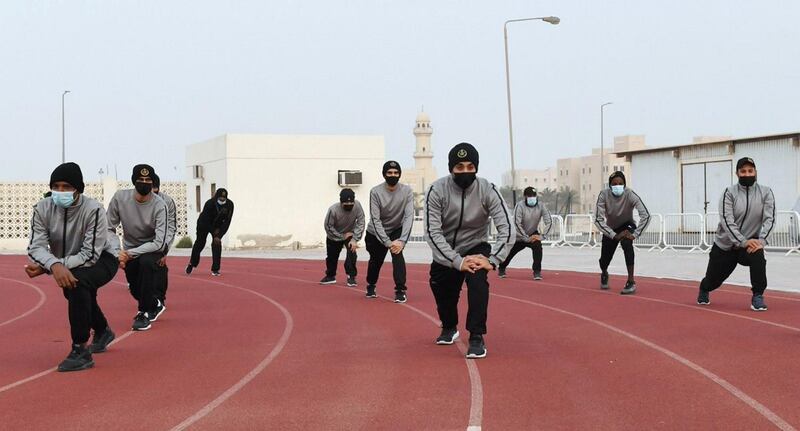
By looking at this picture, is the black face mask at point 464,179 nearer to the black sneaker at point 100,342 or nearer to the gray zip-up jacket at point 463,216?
the gray zip-up jacket at point 463,216

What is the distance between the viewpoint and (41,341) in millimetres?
10328

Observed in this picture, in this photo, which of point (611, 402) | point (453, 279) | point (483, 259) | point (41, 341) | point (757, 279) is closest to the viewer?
point (611, 402)

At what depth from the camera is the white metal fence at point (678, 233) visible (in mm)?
26066

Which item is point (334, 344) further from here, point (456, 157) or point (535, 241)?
point (535, 241)

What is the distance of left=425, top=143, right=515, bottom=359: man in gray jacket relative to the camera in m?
8.70

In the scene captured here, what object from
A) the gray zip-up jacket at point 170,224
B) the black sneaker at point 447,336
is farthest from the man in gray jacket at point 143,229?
the black sneaker at point 447,336

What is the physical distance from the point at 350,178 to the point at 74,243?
30.5m

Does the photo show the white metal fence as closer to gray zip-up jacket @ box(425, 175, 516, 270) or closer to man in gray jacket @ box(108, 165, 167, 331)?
man in gray jacket @ box(108, 165, 167, 331)

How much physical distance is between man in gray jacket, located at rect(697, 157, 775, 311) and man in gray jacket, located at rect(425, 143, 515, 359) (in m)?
4.33

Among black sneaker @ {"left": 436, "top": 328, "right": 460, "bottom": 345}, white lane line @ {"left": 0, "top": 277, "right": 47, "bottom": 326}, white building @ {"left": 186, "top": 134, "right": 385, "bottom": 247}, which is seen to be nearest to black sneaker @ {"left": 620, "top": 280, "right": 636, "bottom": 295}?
black sneaker @ {"left": 436, "top": 328, "right": 460, "bottom": 345}

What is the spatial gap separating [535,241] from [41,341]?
10.3 m

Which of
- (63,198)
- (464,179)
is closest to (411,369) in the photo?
(464,179)

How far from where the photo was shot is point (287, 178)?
38656mm

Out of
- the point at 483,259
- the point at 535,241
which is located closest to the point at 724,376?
the point at 483,259
